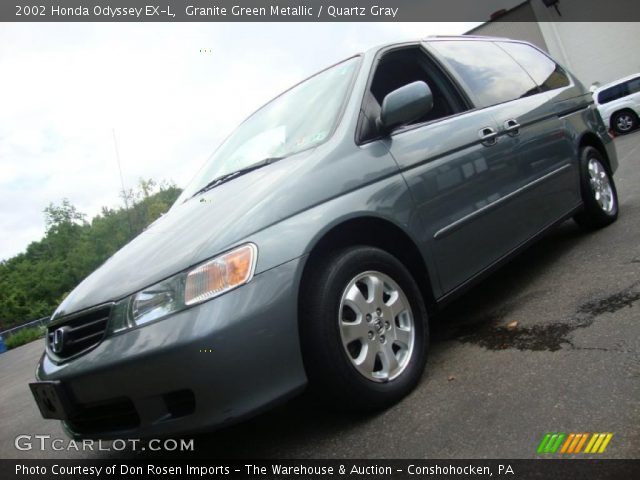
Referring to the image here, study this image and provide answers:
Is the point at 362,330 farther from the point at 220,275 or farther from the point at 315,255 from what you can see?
the point at 220,275

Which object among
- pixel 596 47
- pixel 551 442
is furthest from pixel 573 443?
pixel 596 47

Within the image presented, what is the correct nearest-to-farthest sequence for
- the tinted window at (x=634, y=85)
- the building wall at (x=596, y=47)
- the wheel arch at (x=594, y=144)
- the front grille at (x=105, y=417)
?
the front grille at (x=105, y=417) < the wheel arch at (x=594, y=144) < the tinted window at (x=634, y=85) < the building wall at (x=596, y=47)

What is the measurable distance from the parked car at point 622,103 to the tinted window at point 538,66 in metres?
13.1

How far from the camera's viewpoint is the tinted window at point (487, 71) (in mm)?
3318

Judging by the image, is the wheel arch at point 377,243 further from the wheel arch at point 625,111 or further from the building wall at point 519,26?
the building wall at point 519,26

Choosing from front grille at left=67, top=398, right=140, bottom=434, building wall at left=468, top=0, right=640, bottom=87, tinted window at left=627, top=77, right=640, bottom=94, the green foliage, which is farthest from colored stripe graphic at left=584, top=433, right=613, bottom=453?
the green foliage

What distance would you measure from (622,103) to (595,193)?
13.9m

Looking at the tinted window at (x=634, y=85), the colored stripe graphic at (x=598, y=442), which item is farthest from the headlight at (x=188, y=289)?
the tinted window at (x=634, y=85)

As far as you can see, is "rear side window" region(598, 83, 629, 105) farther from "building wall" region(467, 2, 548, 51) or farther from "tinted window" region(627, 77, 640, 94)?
"building wall" region(467, 2, 548, 51)

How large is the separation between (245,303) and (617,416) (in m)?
1.31

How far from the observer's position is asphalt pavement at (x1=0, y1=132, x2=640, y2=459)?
178cm

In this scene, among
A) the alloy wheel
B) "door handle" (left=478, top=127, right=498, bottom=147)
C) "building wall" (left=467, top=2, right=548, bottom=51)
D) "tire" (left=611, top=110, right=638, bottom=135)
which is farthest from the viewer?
"building wall" (left=467, top=2, right=548, bottom=51)

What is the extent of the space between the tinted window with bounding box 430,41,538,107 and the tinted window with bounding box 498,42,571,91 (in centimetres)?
13

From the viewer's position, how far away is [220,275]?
1.89 meters
